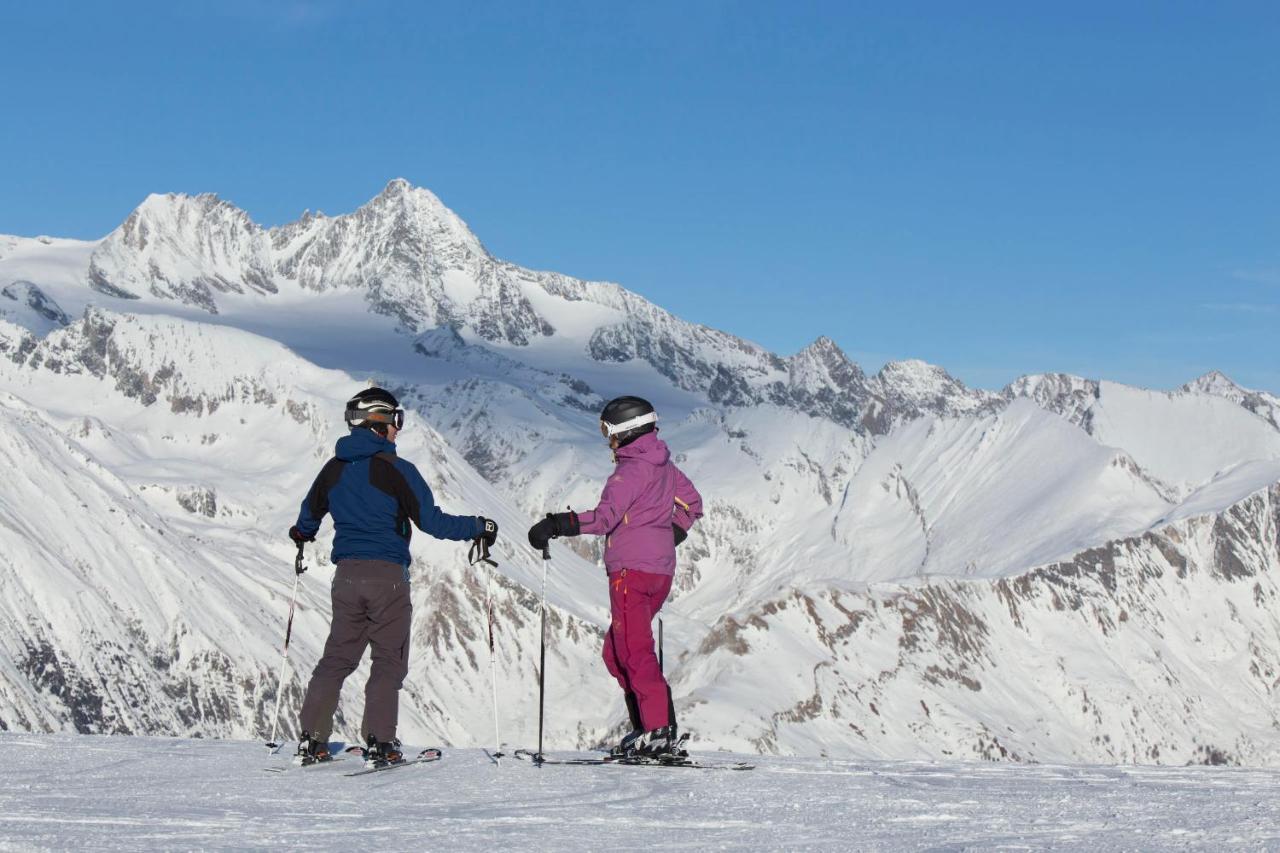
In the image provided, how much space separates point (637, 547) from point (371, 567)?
3.22 meters

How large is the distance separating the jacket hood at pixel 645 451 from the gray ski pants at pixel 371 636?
3.09 meters

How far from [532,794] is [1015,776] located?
643 centimetres

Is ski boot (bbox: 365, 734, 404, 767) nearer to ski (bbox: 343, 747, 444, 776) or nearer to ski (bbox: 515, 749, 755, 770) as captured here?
ski (bbox: 343, 747, 444, 776)

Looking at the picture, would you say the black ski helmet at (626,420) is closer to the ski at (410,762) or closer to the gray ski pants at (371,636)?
the gray ski pants at (371,636)

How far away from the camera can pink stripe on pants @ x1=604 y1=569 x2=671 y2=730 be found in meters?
20.3

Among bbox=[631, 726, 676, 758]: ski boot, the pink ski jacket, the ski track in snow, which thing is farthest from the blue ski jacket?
bbox=[631, 726, 676, 758]: ski boot

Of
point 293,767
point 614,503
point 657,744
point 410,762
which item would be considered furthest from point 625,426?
point 293,767

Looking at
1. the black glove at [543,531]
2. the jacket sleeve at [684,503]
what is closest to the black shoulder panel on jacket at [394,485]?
the black glove at [543,531]

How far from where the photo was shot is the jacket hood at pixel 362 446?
2059 centimetres

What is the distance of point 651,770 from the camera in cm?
1980

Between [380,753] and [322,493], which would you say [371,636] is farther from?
[322,493]

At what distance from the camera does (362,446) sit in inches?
813

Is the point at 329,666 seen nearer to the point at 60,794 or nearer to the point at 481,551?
the point at 481,551

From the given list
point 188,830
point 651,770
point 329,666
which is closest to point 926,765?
point 651,770
